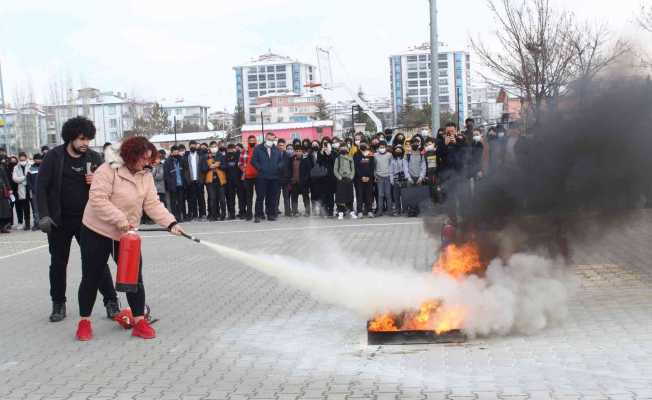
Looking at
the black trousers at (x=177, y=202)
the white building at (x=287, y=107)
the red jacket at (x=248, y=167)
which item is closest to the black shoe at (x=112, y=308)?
the red jacket at (x=248, y=167)

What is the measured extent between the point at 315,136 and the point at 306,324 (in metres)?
46.7

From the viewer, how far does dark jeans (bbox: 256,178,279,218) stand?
18500 millimetres

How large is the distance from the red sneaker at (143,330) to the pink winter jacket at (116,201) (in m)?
0.85

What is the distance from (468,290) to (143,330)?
310cm

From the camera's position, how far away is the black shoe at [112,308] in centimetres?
831

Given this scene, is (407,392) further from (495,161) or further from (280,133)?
(280,133)

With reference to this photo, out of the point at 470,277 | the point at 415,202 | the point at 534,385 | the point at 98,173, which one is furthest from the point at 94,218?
the point at 415,202

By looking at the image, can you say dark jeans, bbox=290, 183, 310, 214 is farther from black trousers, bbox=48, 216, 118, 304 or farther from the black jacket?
the black jacket

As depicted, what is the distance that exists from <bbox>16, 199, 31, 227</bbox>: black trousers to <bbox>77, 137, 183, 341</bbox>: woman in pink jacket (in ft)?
42.9

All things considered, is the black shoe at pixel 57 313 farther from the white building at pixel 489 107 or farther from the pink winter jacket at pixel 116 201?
the white building at pixel 489 107

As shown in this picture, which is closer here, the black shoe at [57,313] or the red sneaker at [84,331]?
the red sneaker at [84,331]

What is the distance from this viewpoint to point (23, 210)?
65.6ft

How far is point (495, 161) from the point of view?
8891mm

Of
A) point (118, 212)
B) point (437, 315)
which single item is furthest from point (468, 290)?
point (118, 212)
